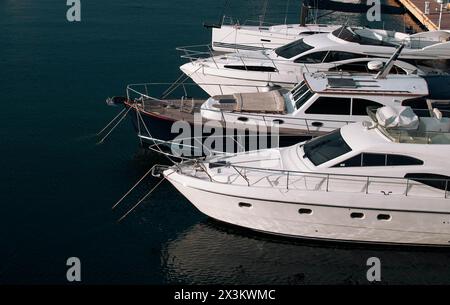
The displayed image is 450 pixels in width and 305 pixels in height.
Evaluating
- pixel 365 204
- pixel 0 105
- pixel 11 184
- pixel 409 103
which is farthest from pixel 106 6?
pixel 365 204

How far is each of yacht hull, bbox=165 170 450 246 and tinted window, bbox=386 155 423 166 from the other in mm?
851

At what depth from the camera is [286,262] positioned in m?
17.7

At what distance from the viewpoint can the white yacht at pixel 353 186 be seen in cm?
1680

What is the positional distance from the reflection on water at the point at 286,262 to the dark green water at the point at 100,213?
0.03m

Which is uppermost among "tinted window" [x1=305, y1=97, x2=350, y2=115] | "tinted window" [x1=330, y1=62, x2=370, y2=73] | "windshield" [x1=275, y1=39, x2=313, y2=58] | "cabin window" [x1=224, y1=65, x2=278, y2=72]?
"windshield" [x1=275, y1=39, x2=313, y2=58]

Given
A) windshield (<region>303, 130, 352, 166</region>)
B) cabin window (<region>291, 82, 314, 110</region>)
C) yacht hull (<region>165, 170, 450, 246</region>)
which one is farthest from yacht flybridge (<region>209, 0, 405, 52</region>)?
yacht hull (<region>165, 170, 450, 246</region>)

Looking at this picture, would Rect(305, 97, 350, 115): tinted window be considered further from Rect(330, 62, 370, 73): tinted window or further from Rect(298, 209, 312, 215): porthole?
Rect(298, 209, 312, 215): porthole

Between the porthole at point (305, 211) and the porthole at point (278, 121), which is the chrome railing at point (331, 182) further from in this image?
the porthole at point (278, 121)

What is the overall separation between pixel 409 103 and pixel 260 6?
25398mm

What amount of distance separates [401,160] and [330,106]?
16.2ft

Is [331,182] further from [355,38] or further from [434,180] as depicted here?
[355,38]

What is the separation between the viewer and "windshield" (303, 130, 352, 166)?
57.1 ft

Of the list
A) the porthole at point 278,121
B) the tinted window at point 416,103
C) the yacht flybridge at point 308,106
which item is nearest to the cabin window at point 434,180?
the yacht flybridge at point 308,106

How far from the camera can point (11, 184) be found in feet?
71.9
